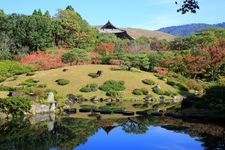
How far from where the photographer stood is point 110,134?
23125 millimetres

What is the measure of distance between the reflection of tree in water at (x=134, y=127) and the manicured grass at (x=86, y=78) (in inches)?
711

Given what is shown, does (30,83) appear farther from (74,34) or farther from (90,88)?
(74,34)

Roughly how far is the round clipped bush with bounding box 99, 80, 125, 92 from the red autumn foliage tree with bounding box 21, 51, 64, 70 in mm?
11366

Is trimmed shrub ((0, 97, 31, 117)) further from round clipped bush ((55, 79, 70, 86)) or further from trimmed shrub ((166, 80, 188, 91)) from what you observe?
trimmed shrub ((166, 80, 188, 91))

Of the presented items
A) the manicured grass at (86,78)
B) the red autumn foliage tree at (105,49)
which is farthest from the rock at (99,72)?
the red autumn foliage tree at (105,49)

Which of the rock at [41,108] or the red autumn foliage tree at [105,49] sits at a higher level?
the red autumn foliage tree at [105,49]

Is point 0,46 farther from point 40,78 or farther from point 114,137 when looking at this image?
point 114,137

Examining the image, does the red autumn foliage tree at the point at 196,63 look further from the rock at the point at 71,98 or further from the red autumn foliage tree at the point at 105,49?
the rock at the point at 71,98

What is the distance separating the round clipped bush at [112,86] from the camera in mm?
46844

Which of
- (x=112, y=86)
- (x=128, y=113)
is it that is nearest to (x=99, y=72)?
(x=112, y=86)

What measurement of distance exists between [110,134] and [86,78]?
26.9 m

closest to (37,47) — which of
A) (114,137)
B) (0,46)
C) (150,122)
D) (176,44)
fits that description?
(0,46)

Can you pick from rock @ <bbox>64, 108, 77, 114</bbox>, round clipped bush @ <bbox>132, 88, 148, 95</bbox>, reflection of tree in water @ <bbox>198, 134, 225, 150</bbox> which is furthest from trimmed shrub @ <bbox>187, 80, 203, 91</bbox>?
reflection of tree in water @ <bbox>198, 134, 225, 150</bbox>

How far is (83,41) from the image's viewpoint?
72062mm
